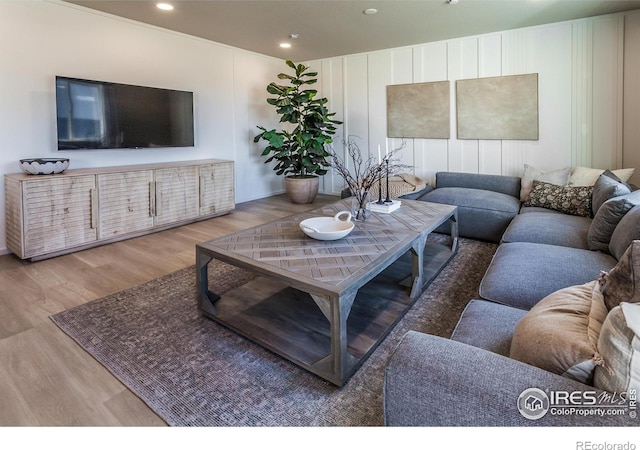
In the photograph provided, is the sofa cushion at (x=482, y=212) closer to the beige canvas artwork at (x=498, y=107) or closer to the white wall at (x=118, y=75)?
the beige canvas artwork at (x=498, y=107)

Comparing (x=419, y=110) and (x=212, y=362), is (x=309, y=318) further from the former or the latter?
(x=419, y=110)

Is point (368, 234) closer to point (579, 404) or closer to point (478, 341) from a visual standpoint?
point (478, 341)

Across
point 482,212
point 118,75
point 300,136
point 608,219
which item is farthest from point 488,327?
point 300,136

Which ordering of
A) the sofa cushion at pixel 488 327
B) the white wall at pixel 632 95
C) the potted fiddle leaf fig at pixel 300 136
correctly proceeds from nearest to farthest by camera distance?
→ the sofa cushion at pixel 488 327 < the white wall at pixel 632 95 < the potted fiddle leaf fig at pixel 300 136

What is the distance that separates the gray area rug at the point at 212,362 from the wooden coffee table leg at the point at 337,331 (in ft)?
0.20

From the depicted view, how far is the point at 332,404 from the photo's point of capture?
1.58 metres

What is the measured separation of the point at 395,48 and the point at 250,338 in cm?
491

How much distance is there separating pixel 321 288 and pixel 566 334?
36.7 inches

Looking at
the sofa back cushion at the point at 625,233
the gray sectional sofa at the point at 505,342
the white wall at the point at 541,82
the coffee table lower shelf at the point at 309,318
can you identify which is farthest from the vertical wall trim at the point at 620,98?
the coffee table lower shelf at the point at 309,318

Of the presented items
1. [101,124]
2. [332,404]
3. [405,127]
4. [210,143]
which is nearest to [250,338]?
[332,404]

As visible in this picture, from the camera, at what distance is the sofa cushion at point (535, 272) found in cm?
178

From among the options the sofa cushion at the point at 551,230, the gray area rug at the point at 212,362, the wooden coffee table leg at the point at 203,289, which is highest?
the sofa cushion at the point at 551,230

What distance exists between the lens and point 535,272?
1946mm

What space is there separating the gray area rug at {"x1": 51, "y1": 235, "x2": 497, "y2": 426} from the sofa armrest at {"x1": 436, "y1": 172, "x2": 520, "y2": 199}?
2.05m
